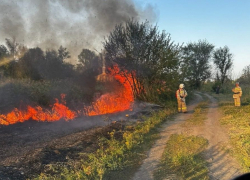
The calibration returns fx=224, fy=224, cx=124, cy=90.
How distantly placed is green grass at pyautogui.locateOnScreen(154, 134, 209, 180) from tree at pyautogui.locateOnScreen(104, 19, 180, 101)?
35.7 feet

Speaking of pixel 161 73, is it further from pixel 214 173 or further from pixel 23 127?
pixel 214 173

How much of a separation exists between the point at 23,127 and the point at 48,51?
12.0 metres

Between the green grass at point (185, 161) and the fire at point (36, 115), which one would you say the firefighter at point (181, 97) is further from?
the fire at point (36, 115)

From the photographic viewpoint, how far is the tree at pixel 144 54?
18.1 meters

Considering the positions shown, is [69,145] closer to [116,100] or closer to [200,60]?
[116,100]

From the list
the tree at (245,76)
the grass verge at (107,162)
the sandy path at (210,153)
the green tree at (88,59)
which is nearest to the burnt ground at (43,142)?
the grass verge at (107,162)

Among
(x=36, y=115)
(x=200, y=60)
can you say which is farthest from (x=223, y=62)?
(x=36, y=115)

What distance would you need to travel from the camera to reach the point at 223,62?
4744cm

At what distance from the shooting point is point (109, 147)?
25.3ft

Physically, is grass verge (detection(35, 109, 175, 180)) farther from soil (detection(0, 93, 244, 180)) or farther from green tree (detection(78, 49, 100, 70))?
green tree (detection(78, 49, 100, 70))

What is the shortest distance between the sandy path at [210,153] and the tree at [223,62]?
39713 millimetres

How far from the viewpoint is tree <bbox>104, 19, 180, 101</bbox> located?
18.1m

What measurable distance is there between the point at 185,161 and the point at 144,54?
1293 centimetres

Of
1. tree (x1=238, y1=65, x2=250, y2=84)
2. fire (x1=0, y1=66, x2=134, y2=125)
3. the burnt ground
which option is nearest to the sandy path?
the burnt ground
